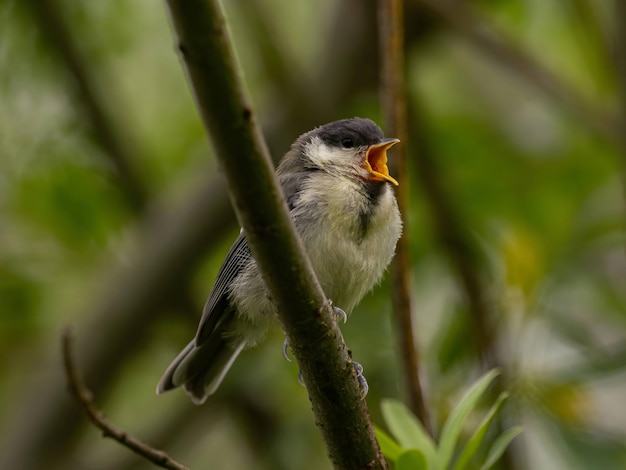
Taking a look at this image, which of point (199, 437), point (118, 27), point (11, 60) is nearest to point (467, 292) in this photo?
point (199, 437)

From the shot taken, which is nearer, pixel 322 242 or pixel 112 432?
pixel 112 432

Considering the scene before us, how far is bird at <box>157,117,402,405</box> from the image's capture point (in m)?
2.53

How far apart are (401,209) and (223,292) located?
608 mm

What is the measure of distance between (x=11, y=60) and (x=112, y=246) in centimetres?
87

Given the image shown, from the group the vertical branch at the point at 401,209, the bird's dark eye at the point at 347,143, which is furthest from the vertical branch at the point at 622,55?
the bird's dark eye at the point at 347,143

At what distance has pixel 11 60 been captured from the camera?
3.62 m

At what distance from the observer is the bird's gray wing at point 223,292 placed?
264 cm

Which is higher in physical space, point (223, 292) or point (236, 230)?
point (223, 292)

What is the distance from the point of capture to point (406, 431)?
82.4 inches

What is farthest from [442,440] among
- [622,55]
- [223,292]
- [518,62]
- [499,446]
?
[518,62]

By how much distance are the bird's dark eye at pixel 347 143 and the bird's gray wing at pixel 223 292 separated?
46cm

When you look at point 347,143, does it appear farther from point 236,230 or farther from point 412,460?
point 412,460

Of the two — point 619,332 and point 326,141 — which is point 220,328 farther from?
point 619,332

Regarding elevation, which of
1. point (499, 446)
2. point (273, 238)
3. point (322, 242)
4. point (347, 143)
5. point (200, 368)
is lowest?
point (200, 368)
